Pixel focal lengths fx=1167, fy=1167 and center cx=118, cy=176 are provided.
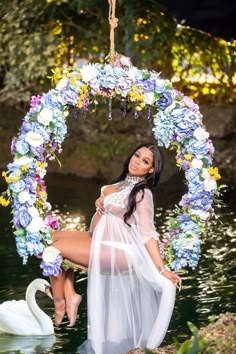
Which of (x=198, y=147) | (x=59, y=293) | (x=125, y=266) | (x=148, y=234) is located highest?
(x=198, y=147)

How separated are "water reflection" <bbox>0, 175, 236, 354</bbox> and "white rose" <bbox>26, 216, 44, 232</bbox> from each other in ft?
3.54

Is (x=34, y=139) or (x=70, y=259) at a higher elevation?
(x=34, y=139)

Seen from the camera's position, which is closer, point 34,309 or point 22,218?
point 22,218

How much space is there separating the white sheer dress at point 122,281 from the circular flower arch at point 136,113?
0.30 metres

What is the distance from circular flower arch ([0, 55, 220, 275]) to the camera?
7.93m

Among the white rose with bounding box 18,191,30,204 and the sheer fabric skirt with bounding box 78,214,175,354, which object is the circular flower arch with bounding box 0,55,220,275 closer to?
the white rose with bounding box 18,191,30,204

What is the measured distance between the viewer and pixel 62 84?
8016mm

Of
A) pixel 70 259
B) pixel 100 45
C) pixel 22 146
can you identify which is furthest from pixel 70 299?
pixel 100 45

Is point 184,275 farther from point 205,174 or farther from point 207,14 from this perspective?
point 207,14

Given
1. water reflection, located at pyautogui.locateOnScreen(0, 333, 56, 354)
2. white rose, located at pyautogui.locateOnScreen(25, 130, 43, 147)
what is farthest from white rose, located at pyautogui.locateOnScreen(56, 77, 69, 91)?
water reflection, located at pyautogui.locateOnScreen(0, 333, 56, 354)

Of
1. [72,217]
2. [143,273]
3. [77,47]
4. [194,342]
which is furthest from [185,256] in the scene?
[77,47]

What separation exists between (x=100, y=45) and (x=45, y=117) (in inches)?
373

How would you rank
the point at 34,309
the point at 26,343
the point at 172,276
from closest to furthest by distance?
the point at 172,276, the point at 26,343, the point at 34,309

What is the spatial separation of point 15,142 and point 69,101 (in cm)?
47
